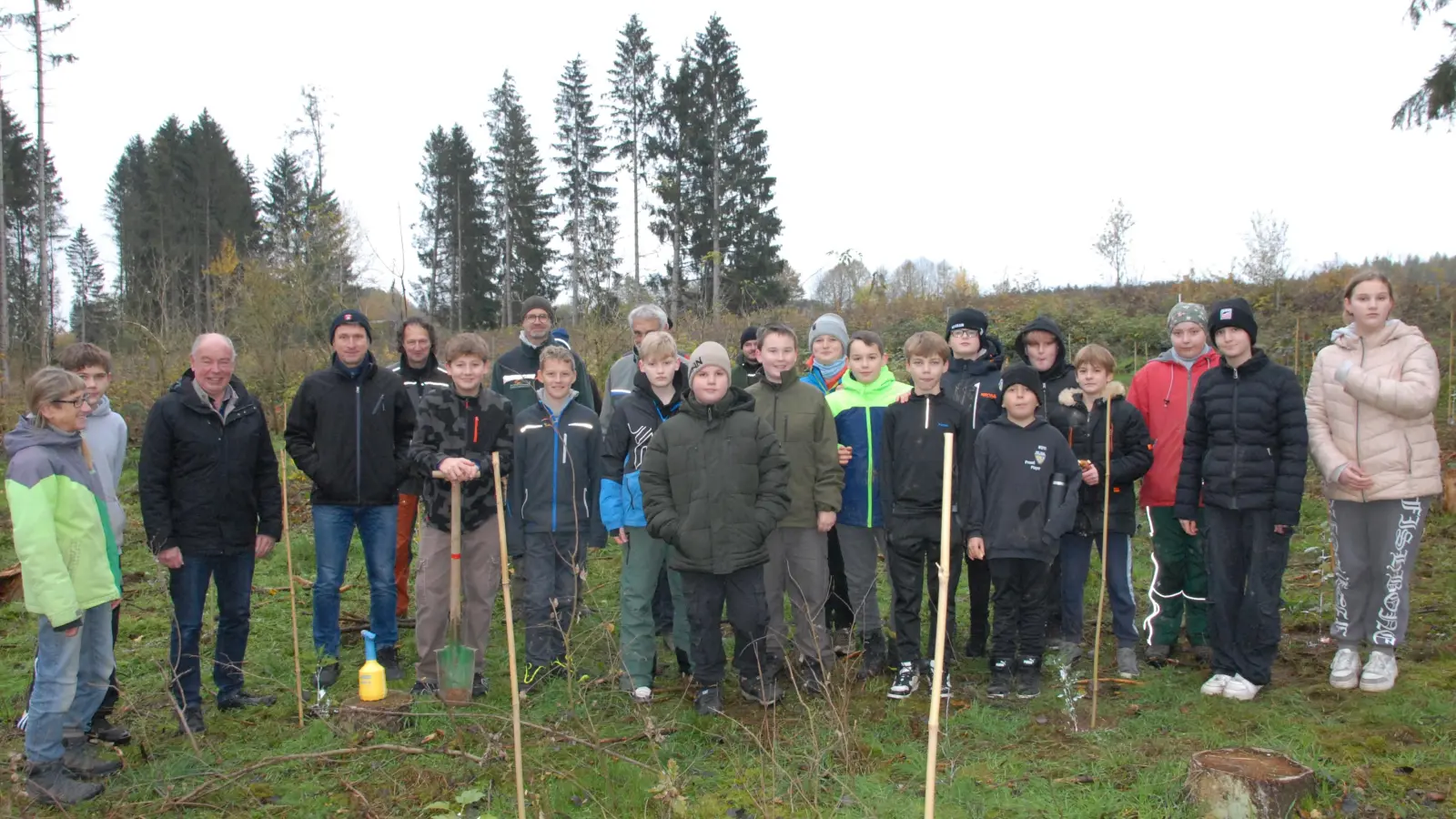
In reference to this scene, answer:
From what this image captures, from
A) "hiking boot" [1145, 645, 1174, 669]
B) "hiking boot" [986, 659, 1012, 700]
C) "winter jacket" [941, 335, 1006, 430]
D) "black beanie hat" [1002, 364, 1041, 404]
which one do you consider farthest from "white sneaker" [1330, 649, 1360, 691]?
"winter jacket" [941, 335, 1006, 430]

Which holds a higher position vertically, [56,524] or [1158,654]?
[56,524]

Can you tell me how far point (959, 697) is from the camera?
492 cm

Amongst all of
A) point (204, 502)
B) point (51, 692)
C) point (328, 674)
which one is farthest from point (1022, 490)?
point (51, 692)

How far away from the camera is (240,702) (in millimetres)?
4988

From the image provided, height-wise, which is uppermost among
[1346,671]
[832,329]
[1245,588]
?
[832,329]

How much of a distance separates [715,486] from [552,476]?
1.15 meters

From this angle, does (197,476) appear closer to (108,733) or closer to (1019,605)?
(108,733)

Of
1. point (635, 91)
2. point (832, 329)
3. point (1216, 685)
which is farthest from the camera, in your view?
point (635, 91)

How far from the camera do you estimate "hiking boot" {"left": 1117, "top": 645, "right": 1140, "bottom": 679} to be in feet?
17.0

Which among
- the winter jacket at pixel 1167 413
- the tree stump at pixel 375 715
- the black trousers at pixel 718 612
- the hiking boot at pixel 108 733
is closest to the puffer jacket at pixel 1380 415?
the winter jacket at pixel 1167 413

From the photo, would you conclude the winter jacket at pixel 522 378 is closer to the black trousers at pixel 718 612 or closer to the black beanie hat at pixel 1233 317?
the black trousers at pixel 718 612

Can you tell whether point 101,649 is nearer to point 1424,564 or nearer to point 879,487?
point 879,487

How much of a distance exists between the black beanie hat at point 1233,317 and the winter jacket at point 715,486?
242cm

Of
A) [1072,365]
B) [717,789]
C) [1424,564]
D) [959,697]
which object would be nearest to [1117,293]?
[1424,564]
